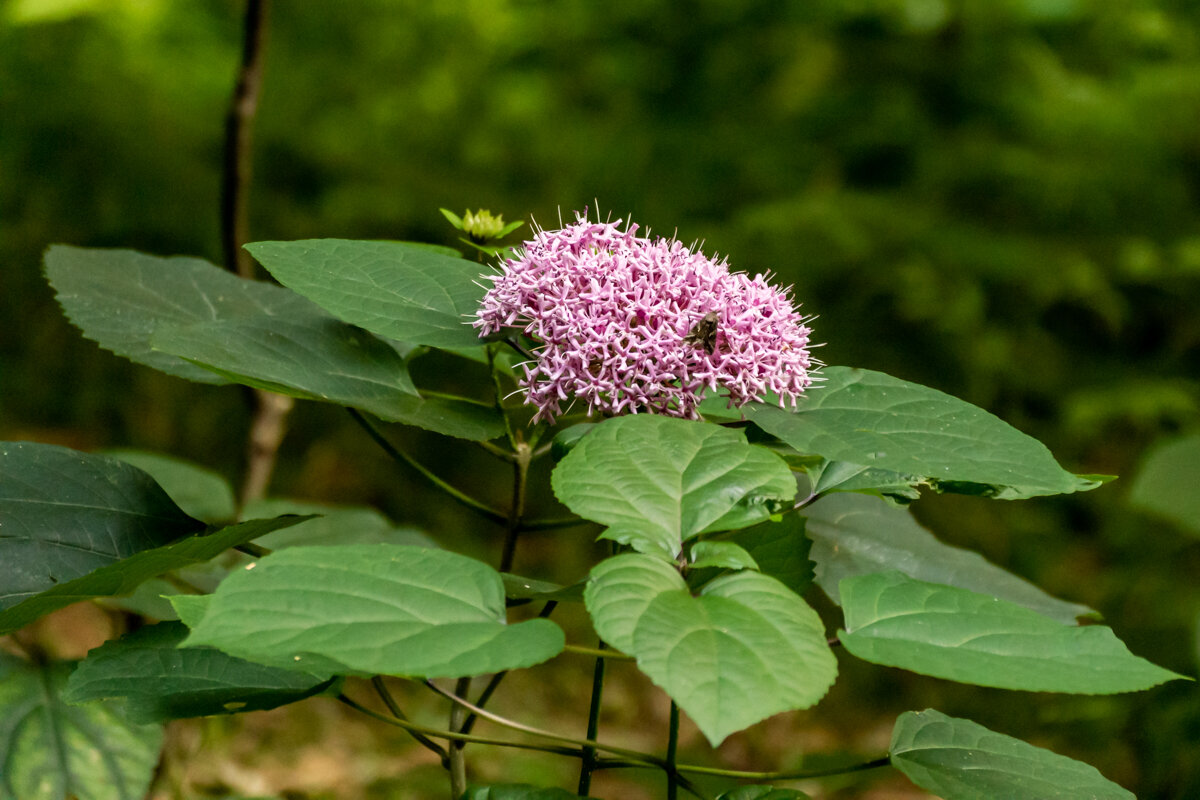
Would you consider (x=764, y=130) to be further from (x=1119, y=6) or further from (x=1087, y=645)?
(x=1087, y=645)

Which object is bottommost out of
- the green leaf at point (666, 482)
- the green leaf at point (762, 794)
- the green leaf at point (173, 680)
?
the green leaf at point (762, 794)

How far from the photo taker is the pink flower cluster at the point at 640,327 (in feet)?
2.05

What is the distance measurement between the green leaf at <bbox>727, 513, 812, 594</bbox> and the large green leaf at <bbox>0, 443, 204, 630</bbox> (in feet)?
1.67

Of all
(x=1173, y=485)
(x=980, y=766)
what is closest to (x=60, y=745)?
(x=980, y=766)

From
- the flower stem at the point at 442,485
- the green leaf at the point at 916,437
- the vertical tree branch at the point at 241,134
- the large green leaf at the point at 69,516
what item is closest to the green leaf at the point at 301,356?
the flower stem at the point at 442,485

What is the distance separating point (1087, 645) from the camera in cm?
48

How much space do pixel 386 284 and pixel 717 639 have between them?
1.42ft

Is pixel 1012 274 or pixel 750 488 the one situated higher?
pixel 1012 274

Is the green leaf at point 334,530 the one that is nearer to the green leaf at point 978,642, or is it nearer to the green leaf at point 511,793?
the green leaf at point 511,793

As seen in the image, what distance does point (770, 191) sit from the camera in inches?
103

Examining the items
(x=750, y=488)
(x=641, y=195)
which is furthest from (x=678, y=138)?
(x=750, y=488)

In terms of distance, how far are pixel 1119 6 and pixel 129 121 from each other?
2768mm

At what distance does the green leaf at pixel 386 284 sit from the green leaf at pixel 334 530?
16.0 inches

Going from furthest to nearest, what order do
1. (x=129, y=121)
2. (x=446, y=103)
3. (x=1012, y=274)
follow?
(x=1012, y=274) → (x=446, y=103) → (x=129, y=121)
